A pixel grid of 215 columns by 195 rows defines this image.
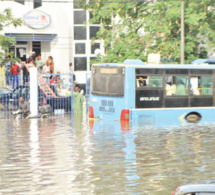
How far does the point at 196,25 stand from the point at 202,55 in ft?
6.87

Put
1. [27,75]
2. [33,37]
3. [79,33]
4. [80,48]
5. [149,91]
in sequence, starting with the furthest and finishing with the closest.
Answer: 1. [80,48]
2. [79,33]
3. [33,37]
4. [27,75]
5. [149,91]

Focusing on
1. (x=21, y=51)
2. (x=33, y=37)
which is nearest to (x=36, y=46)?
(x=21, y=51)

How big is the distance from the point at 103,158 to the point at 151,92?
11.8m

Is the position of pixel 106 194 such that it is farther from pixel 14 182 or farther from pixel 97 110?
pixel 97 110

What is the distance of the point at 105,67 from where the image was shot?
27500 mm

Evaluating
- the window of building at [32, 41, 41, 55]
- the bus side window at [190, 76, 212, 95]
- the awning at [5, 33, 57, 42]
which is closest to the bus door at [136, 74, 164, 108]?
the bus side window at [190, 76, 212, 95]

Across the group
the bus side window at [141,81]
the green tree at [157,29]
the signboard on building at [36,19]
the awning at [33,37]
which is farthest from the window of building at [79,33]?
the bus side window at [141,81]

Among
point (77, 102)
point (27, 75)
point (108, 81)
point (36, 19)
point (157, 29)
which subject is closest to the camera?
point (108, 81)

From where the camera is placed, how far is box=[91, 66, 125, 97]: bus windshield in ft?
87.6

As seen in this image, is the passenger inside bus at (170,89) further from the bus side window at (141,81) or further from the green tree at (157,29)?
the green tree at (157,29)

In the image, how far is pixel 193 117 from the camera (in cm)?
2817

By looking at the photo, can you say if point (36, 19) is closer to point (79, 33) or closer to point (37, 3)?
point (37, 3)

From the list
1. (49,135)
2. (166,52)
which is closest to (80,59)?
(166,52)

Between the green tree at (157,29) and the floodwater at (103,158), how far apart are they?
13.5m
